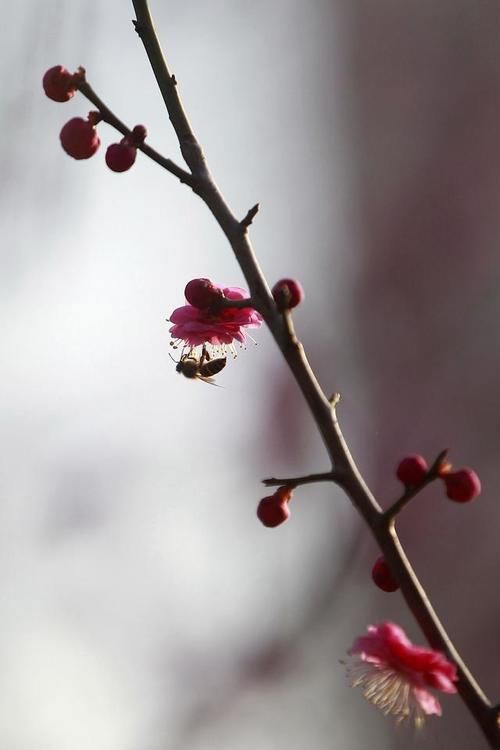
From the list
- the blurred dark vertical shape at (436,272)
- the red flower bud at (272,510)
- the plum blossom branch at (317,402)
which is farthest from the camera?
the blurred dark vertical shape at (436,272)

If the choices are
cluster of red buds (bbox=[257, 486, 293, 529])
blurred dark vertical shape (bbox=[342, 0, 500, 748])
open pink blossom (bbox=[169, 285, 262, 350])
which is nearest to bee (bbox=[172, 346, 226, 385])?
open pink blossom (bbox=[169, 285, 262, 350])

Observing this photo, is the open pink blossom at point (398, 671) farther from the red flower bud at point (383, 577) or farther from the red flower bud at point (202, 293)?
the red flower bud at point (202, 293)

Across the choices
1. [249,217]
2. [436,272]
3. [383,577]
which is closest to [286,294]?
[249,217]

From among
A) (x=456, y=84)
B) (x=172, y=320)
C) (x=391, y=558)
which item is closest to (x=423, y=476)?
(x=391, y=558)

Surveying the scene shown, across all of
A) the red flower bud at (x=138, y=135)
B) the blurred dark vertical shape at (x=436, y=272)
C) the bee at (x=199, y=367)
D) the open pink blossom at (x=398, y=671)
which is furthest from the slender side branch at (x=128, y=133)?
the blurred dark vertical shape at (x=436, y=272)

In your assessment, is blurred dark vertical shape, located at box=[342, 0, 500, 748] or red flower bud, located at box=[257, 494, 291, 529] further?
blurred dark vertical shape, located at box=[342, 0, 500, 748]

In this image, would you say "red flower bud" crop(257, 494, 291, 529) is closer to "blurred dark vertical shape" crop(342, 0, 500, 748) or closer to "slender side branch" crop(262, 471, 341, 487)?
"slender side branch" crop(262, 471, 341, 487)
